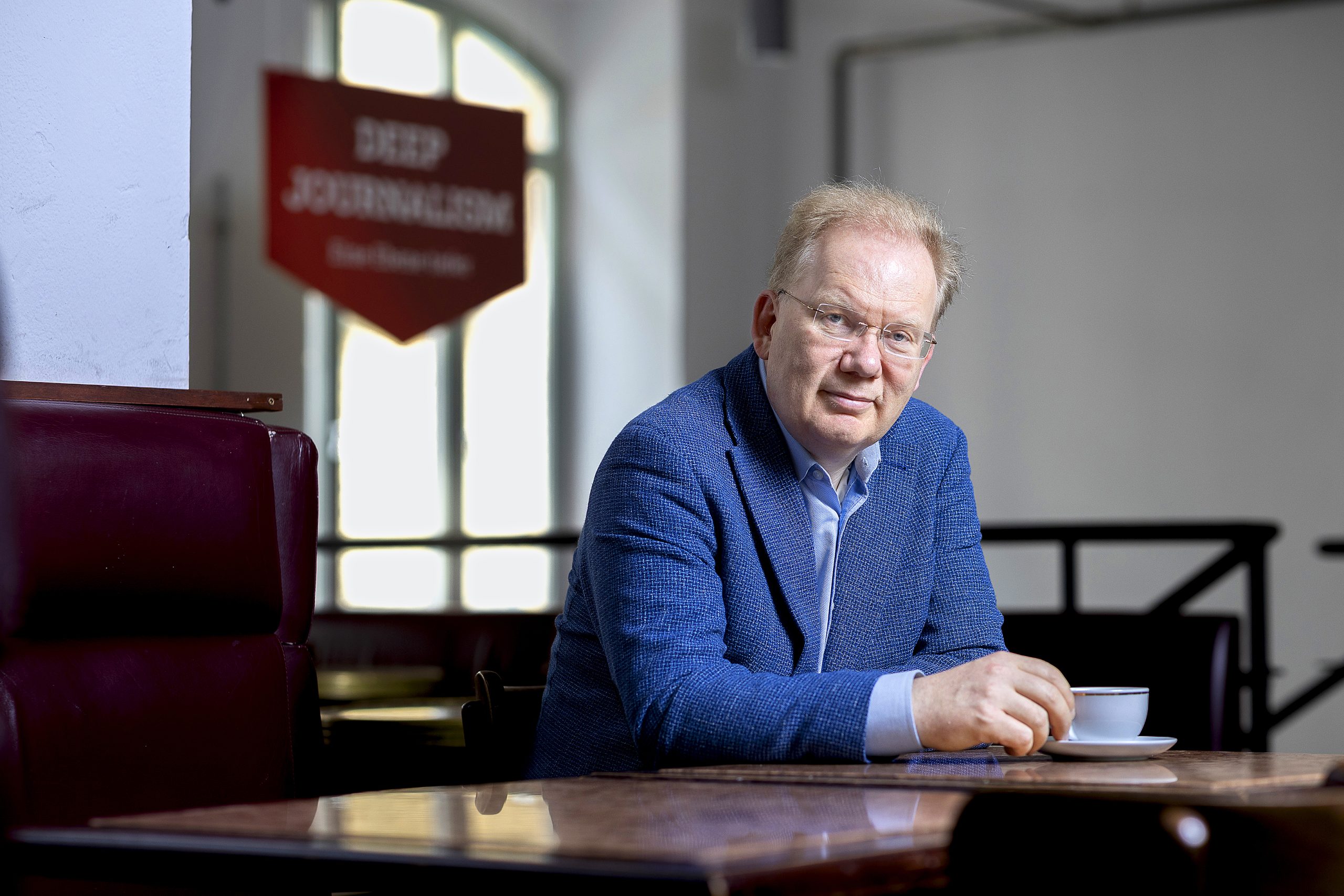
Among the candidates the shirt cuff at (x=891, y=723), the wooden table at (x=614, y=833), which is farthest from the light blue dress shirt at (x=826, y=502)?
the wooden table at (x=614, y=833)

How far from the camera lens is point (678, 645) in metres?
1.56

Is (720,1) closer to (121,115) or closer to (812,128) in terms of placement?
(812,128)

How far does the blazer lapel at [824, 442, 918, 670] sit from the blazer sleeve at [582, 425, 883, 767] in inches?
6.3

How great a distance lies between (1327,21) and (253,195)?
4.55m

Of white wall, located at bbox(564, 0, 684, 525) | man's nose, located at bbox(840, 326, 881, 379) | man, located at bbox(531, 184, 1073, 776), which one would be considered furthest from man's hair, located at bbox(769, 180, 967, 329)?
white wall, located at bbox(564, 0, 684, 525)

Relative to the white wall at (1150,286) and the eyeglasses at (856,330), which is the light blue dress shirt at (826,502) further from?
the white wall at (1150,286)

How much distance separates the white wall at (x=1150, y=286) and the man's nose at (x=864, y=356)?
19.0ft

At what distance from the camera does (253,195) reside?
6.34 metres

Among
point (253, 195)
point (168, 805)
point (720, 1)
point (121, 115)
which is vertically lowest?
point (168, 805)

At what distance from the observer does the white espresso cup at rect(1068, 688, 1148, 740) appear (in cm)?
147

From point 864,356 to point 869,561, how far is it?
0.22m

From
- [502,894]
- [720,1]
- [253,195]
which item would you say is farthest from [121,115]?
[720,1]

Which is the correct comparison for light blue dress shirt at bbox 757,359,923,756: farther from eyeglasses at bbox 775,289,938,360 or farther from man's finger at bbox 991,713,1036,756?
man's finger at bbox 991,713,1036,756

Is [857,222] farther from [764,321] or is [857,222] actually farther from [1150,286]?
[1150,286]
